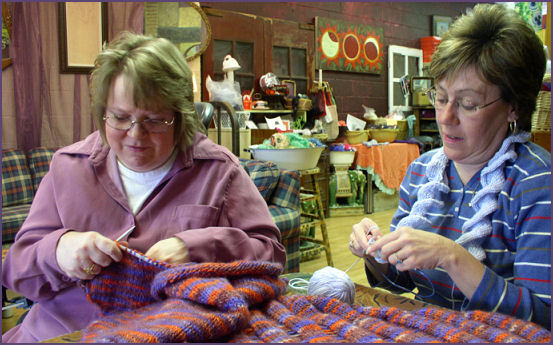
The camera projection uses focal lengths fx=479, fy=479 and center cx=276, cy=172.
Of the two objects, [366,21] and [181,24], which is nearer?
A: [181,24]

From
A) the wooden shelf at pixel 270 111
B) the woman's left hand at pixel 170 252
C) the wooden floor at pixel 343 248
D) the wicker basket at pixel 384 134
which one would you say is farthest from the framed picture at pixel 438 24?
the woman's left hand at pixel 170 252

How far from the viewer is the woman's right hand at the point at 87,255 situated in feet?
3.07

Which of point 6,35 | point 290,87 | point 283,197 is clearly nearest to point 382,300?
point 283,197

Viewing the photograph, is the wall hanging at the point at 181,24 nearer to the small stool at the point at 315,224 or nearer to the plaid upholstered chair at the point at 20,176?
the plaid upholstered chair at the point at 20,176

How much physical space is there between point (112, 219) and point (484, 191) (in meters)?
0.88

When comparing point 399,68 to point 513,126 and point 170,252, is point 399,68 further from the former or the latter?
point 170,252

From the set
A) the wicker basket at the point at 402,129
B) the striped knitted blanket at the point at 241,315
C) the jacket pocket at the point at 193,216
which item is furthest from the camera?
the wicker basket at the point at 402,129

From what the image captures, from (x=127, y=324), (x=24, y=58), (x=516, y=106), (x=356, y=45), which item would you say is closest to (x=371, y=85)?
(x=356, y=45)

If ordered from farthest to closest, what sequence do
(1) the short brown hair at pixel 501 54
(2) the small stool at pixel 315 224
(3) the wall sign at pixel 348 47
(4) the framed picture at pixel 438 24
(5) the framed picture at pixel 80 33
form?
(4) the framed picture at pixel 438 24 < (3) the wall sign at pixel 348 47 < (5) the framed picture at pixel 80 33 < (2) the small stool at pixel 315 224 < (1) the short brown hair at pixel 501 54

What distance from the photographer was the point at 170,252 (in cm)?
102

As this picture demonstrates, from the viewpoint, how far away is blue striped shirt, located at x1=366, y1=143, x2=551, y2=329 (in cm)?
97

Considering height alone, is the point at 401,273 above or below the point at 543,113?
below

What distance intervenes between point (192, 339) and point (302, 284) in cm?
53

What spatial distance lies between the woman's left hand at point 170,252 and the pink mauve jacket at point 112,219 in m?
0.02
